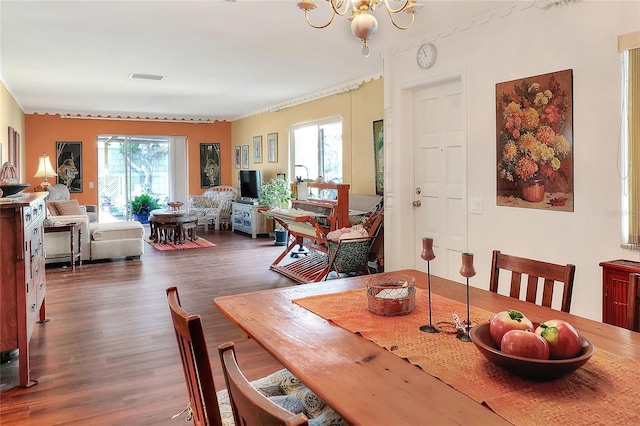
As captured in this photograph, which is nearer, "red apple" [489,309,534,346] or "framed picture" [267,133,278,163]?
"red apple" [489,309,534,346]

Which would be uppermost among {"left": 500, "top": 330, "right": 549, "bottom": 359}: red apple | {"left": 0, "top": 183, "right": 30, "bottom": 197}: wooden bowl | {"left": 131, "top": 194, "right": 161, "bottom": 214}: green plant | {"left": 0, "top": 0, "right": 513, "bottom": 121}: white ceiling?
{"left": 0, "top": 0, "right": 513, "bottom": 121}: white ceiling

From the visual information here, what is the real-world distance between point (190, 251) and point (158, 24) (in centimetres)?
447

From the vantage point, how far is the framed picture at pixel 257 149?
1020 centimetres

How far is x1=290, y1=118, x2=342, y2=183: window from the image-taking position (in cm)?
759

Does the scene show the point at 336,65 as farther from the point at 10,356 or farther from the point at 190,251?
the point at 10,356

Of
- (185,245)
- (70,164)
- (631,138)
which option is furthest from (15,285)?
(70,164)

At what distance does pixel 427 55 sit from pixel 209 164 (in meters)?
8.16

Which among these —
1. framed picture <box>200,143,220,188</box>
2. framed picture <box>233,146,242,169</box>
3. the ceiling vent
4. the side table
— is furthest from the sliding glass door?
the ceiling vent

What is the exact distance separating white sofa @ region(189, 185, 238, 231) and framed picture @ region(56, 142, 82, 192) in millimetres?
2400

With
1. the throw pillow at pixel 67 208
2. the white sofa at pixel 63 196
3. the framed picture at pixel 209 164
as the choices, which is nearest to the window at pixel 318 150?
the framed picture at pixel 209 164

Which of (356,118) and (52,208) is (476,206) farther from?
(52,208)

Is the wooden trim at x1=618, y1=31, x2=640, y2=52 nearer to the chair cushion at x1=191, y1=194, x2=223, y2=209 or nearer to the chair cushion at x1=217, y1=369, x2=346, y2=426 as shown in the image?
the chair cushion at x1=217, y1=369, x2=346, y2=426

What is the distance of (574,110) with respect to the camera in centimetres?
321

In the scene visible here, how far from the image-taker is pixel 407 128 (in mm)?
4719
